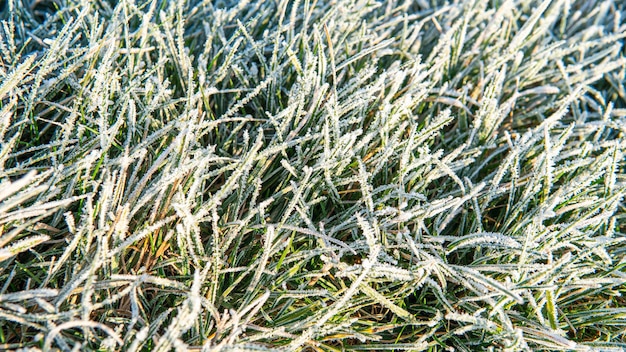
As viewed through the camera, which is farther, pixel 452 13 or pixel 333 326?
pixel 452 13

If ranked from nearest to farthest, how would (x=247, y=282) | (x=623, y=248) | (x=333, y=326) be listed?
(x=333, y=326) → (x=247, y=282) → (x=623, y=248)

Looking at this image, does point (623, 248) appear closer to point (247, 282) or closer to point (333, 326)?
point (333, 326)

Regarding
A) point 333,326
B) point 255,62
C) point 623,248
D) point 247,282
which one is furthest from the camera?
point 255,62

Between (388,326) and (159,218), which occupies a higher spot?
(159,218)

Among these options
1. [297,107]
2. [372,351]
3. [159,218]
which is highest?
[297,107]

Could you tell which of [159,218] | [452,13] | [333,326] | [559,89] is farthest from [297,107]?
[559,89]

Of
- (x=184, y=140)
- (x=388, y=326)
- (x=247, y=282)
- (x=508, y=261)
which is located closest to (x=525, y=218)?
(x=508, y=261)
